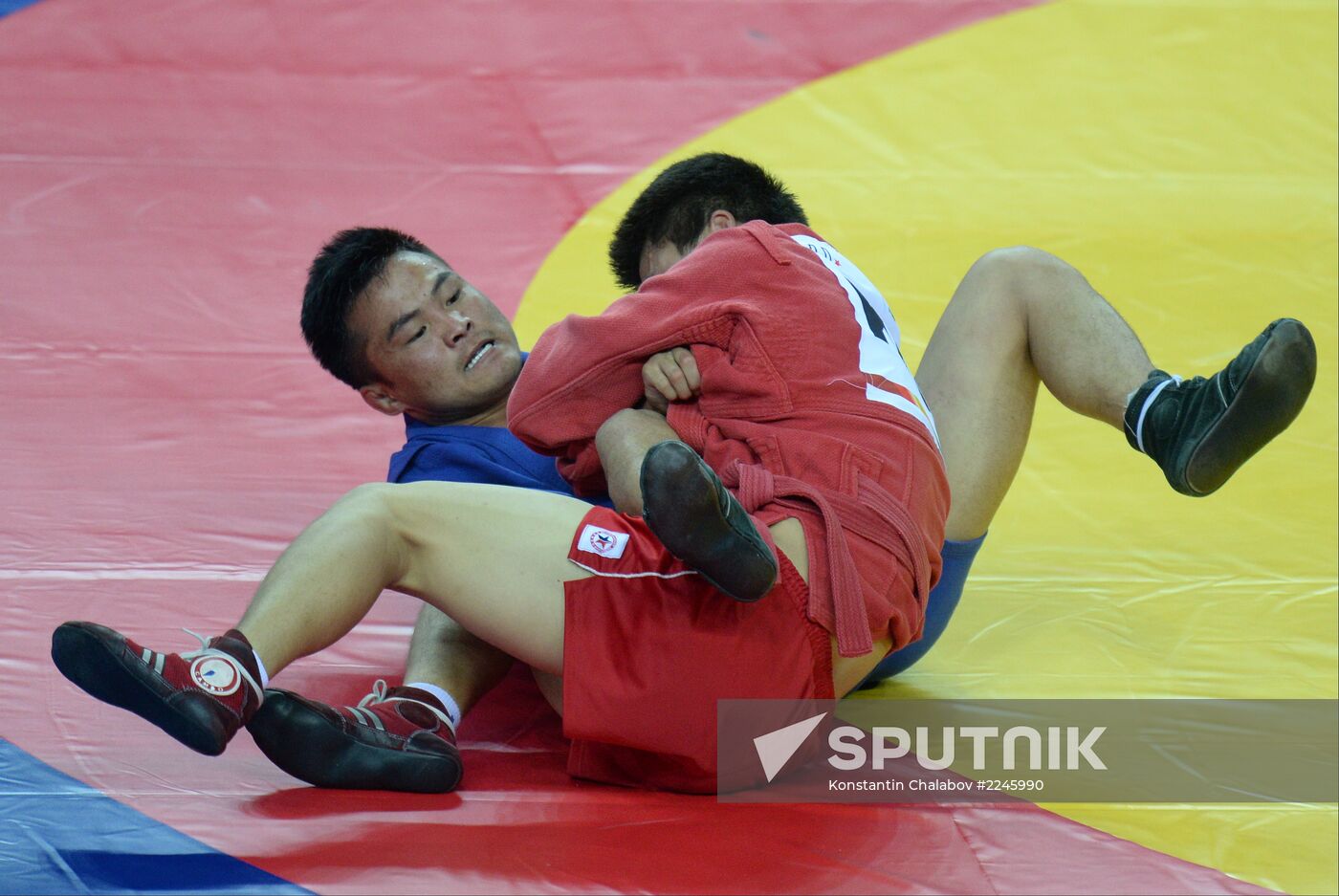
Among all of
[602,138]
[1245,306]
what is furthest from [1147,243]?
[602,138]

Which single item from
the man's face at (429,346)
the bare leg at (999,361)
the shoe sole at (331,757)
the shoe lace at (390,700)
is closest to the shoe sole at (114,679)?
the shoe sole at (331,757)

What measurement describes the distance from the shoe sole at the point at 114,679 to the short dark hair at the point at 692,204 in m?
1.15

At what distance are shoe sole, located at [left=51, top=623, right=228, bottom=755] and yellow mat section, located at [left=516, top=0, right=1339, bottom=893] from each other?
1.15 meters

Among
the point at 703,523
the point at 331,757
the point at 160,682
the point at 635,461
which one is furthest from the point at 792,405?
the point at 160,682

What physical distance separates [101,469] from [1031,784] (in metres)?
1.80

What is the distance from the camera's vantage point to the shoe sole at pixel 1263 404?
6.41 ft

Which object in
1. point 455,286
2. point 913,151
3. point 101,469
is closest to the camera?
point 455,286

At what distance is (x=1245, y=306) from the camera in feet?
11.8

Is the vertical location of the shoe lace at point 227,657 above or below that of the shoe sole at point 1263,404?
below

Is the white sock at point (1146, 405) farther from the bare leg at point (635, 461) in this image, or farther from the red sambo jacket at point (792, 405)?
the bare leg at point (635, 461)

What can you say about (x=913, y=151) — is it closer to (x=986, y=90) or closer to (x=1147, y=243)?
(x=986, y=90)

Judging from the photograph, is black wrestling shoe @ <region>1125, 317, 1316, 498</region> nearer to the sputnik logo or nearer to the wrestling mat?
the wrestling mat

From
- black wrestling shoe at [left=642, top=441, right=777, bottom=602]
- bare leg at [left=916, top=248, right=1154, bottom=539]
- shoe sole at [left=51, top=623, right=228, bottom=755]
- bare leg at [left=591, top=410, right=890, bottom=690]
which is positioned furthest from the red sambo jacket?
shoe sole at [left=51, top=623, right=228, bottom=755]

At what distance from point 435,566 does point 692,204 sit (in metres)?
0.89
